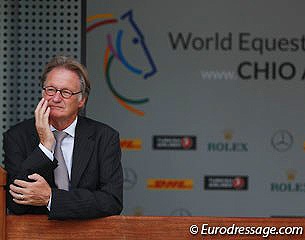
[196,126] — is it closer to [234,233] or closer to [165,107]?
[165,107]

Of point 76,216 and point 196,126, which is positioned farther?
point 196,126

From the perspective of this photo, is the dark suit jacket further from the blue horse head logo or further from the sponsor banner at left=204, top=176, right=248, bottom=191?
the sponsor banner at left=204, top=176, right=248, bottom=191

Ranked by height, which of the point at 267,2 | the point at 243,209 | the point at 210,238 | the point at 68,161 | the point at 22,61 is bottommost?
the point at 243,209

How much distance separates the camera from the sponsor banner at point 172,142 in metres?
6.37

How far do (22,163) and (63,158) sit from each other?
0.21m

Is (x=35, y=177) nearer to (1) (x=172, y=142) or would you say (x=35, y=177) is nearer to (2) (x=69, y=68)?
(2) (x=69, y=68)

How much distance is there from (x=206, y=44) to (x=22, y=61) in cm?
146

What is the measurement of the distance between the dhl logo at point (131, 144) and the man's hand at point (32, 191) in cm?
325

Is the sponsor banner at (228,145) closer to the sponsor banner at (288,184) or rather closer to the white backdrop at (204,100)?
the white backdrop at (204,100)

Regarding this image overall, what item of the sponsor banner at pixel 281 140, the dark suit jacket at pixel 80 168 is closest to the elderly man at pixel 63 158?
the dark suit jacket at pixel 80 168

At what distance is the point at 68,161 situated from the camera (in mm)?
3359

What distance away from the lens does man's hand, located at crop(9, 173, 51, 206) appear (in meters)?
3.08

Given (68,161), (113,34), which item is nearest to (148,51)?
(113,34)

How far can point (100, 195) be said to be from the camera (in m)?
3.24
